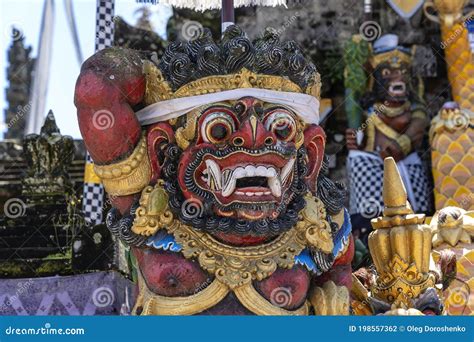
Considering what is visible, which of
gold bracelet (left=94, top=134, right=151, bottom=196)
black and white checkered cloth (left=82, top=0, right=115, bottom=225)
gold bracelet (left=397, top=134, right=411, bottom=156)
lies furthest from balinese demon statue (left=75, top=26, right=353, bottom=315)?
gold bracelet (left=397, top=134, right=411, bottom=156)

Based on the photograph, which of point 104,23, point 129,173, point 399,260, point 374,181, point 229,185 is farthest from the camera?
point 374,181

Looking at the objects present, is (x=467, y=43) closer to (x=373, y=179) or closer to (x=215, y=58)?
(x=373, y=179)

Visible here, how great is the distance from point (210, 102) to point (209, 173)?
255 millimetres

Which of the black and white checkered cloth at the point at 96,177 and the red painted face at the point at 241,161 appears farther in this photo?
the black and white checkered cloth at the point at 96,177

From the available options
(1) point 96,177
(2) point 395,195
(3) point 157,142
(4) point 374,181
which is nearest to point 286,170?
(3) point 157,142

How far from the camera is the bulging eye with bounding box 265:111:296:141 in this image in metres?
3.72

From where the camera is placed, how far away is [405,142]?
7332mm

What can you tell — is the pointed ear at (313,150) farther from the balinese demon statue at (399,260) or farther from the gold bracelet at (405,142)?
the gold bracelet at (405,142)

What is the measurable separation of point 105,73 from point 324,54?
4.74 metres

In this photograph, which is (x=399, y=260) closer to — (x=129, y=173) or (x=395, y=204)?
(x=395, y=204)

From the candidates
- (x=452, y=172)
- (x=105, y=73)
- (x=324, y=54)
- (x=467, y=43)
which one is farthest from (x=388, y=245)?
(x=324, y=54)

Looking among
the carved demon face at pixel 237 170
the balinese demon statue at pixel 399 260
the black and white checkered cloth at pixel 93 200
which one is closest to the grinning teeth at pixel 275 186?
the carved demon face at pixel 237 170

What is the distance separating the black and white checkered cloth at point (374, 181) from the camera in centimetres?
712

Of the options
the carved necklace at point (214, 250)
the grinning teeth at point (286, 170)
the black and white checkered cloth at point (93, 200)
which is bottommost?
the black and white checkered cloth at point (93, 200)
